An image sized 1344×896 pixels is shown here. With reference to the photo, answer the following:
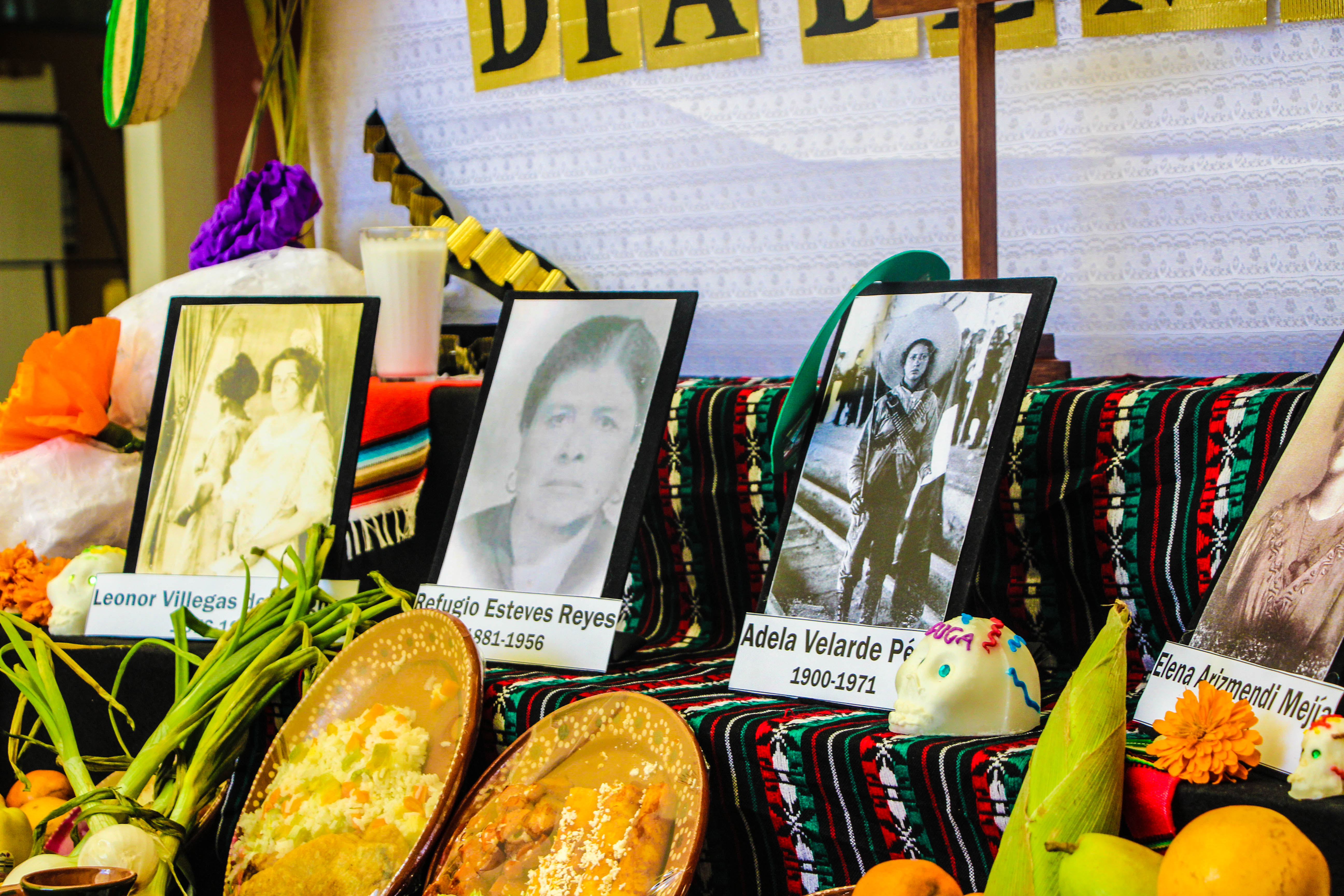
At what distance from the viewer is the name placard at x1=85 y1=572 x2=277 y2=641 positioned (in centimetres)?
122

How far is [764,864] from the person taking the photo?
0.91 meters

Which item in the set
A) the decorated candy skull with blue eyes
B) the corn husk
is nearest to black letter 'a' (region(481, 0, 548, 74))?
the decorated candy skull with blue eyes

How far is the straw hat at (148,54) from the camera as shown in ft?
5.31

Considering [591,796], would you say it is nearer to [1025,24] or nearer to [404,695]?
[404,695]

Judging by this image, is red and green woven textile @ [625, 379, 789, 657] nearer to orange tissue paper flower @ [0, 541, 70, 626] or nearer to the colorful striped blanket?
the colorful striped blanket

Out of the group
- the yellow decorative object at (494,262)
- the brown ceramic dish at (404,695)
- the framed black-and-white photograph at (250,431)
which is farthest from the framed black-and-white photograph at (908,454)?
the yellow decorative object at (494,262)

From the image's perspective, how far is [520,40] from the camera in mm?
1753

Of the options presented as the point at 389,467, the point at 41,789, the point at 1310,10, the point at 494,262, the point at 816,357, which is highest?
the point at 1310,10

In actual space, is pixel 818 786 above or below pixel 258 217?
below

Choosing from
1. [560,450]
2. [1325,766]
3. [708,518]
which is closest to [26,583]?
[560,450]

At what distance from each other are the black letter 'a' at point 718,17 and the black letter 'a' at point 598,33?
0.30 ft

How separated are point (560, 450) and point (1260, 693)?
63 centimetres

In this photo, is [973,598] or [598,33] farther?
[598,33]

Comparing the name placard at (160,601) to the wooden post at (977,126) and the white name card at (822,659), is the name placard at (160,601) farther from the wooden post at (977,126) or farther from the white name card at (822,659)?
the wooden post at (977,126)
